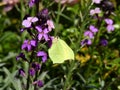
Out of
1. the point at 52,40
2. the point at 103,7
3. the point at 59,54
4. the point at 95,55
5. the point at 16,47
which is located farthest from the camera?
the point at 16,47

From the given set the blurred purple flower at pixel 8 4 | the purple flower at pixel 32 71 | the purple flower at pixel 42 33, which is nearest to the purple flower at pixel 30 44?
the purple flower at pixel 42 33

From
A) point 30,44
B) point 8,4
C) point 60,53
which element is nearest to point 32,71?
point 30,44

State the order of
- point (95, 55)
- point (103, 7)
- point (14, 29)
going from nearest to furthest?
point (103, 7) < point (95, 55) < point (14, 29)

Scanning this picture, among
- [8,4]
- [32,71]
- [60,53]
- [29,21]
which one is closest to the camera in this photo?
[60,53]

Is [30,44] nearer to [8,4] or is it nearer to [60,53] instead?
[60,53]

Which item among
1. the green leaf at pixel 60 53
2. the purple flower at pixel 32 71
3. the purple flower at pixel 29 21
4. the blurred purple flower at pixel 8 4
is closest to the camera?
the green leaf at pixel 60 53

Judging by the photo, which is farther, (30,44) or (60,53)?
(30,44)

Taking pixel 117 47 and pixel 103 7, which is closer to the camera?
pixel 103 7

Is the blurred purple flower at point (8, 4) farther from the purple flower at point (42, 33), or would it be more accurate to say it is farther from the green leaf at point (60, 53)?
the green leaf at point (60, 53)

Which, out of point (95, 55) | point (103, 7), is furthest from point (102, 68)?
point (103, 7)

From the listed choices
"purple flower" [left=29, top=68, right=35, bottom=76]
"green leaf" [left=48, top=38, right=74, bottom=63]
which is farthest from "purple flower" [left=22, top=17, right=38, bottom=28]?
"purple flower" [left=29, top=68, right=35, bottom=76]

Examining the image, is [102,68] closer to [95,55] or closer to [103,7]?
[95,55]
